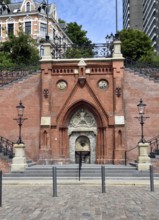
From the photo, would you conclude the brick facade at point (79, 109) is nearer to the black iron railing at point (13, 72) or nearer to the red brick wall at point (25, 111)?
the red brick wall at point (25, 111)

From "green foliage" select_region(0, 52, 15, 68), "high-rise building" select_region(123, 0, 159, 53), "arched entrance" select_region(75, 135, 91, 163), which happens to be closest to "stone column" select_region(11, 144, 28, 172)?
"arched entrance" select_region(75, 135, 91, 163)

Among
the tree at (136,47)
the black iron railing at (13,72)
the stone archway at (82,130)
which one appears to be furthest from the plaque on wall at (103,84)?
the tree at (136,47)

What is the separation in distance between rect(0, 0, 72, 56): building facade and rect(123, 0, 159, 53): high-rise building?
3478 centimetres

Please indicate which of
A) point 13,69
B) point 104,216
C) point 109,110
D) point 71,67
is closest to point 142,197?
point 104,216

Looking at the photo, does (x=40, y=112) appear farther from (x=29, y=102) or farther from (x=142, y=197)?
(x=142, y=197)

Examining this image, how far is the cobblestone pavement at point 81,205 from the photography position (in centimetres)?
903

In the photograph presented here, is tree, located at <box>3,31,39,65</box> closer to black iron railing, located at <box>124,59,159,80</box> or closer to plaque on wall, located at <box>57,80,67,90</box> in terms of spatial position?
black iron railing, located at <box>124,59,159,80</box>

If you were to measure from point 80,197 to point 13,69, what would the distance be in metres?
20.5

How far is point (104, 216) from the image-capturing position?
29.3 ft

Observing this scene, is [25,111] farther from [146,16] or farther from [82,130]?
[146,16]

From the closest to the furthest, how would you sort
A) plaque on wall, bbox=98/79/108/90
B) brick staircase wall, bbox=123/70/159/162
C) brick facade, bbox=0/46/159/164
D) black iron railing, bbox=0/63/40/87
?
brick facade, bbox=0/46/159/164, brick staircase wall, bbox=123/70/159/162, plaque on wall, bbox=98/79/108/90, black iron railing, bbox=0/63/40/87

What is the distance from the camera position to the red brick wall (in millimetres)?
26297

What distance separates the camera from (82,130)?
87.4 ft

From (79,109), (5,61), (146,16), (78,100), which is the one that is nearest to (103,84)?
(78,100)
